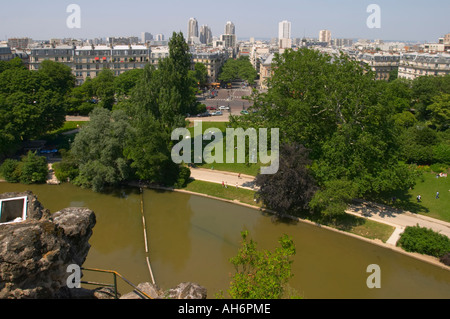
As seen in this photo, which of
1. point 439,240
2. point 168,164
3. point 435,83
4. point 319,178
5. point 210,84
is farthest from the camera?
point 210,84

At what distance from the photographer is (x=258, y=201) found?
26391 millimetres

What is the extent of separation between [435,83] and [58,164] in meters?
49.5

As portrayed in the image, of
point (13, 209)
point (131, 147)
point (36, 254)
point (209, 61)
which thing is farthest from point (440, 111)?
point (209, 61)

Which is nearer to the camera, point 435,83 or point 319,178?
point 319,178

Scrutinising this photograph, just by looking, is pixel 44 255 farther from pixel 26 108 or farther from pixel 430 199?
pixel 26 108

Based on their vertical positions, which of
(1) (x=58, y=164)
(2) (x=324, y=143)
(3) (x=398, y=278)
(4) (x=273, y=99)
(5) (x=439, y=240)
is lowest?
(3) (x=398, y=278)

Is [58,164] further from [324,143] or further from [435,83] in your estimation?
→ [435,83]

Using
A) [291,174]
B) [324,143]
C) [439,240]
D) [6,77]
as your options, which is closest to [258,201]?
[291,174]

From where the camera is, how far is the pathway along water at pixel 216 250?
1950cm

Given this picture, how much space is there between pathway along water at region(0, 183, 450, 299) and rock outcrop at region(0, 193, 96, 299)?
817cm

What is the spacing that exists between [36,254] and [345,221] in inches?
807

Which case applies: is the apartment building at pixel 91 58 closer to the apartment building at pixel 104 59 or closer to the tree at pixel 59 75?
the apartment building at pixel 104 59

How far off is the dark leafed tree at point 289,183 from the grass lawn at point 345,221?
2014 mm

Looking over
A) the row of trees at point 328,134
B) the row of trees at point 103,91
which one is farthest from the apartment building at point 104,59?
the row of trees at point 328,134
